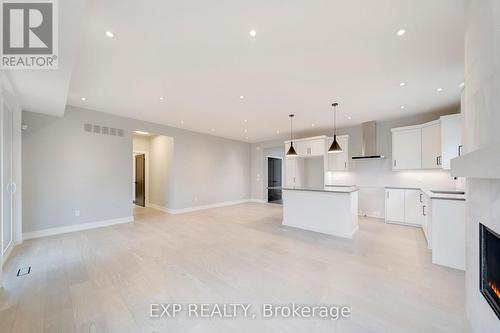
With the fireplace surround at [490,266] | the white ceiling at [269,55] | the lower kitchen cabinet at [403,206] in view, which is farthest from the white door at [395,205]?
the fireplace surround at [490,266]

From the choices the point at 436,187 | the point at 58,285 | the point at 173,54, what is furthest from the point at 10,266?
the point at 436,187

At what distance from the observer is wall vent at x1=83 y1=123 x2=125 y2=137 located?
4.79 m

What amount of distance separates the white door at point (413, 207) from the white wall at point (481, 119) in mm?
3575

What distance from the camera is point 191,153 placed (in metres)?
7.09

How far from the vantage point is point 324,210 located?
4371 millimetres

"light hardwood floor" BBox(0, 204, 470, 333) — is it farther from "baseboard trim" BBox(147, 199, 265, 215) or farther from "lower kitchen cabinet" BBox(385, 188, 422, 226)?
"baseboard trim" BBox(147, 199, 265, 215)

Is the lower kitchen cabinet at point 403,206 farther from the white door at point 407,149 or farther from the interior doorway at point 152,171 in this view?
the interior doorway at point 152,171

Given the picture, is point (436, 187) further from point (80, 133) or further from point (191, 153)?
point (80, 133)

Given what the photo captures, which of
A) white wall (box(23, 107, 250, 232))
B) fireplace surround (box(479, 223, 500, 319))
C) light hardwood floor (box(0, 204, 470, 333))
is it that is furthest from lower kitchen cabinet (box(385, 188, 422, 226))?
white wall (box(23, 107, 250, 232))

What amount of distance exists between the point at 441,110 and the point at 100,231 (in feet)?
29.1

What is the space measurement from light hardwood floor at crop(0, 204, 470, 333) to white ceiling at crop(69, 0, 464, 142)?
9.63 feet

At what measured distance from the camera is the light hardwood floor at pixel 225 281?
178cm

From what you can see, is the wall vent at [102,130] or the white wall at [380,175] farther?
the white wall at [380,175]

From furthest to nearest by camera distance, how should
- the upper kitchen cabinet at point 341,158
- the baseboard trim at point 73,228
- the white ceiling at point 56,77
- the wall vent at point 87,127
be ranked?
1. the upper kitchen cabinet at point 341,158
2. the wall vent at point 87,127
3. the baseboard trim at point 73,228
4. the white ceiling at point 56,77
